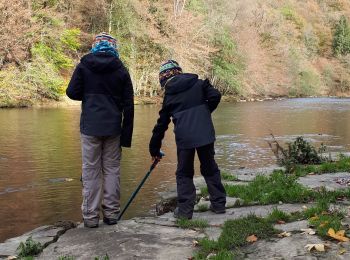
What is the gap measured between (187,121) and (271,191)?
6.30 feet

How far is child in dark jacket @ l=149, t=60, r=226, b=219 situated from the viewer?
18.1 feet

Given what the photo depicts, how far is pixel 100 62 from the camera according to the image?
534 centimetres

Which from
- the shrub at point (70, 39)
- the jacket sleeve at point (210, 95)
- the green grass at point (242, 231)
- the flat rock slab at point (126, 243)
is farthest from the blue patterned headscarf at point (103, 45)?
the shrub at point (70, 39)

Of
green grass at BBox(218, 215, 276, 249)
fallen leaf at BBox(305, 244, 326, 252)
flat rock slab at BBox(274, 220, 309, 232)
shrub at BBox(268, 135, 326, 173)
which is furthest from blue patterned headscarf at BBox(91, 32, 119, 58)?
shrub at BBox(268, 135, 326, 173)

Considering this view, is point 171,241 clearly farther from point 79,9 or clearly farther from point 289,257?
point 79,9

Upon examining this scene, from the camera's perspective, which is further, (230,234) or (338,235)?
(230,234)

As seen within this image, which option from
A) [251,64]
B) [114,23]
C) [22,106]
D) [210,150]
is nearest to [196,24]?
[114,23]

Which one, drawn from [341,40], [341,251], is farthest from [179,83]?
[341,40]

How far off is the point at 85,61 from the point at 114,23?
3912 cm

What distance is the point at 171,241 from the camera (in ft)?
15.7

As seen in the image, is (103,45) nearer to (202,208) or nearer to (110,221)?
(110,221)

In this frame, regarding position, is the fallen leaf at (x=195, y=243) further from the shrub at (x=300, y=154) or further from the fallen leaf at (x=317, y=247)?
the shrub at (x=300, y=154)

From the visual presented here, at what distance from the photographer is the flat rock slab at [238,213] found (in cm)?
555

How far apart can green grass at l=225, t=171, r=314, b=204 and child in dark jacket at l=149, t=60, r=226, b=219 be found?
1.09 meters
